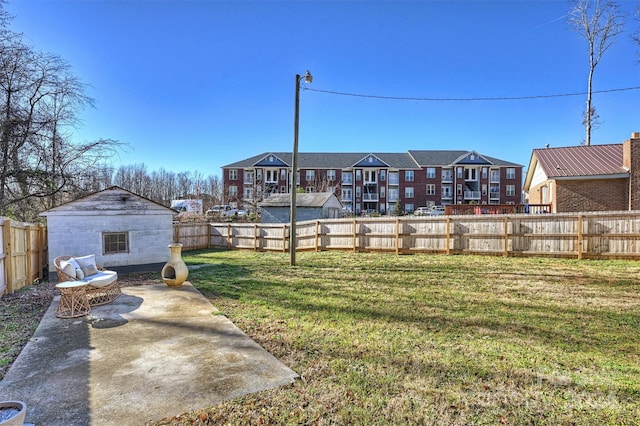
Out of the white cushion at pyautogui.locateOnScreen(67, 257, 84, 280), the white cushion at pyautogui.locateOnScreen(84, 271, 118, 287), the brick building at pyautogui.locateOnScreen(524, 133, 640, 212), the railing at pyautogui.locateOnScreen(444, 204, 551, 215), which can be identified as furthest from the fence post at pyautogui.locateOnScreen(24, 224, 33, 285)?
the brick building at pyautogui.locateOnScreen(524, 133, 640, 212)

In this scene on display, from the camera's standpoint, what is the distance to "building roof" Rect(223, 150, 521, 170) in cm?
4559

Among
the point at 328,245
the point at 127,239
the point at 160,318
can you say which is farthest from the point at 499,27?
the point at 127,239

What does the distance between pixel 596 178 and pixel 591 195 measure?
0.86 meters

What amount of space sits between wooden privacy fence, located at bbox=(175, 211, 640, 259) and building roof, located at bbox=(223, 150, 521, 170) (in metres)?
30.3

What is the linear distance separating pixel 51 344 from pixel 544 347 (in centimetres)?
664

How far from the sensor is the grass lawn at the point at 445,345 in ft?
9.24

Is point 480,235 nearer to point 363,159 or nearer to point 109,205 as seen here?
point 109,205

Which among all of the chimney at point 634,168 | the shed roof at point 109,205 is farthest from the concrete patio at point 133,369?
the chimney at point 634,168

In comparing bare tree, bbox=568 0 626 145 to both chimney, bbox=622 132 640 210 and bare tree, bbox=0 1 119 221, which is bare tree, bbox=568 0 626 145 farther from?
bare tree, bbox=0 1 119 221

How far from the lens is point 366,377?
3.43 meters

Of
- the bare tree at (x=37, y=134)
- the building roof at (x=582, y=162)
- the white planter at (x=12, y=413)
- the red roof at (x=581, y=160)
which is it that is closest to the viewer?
the white planter at (x=12, y=413)

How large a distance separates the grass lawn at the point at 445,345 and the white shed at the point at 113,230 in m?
4.38

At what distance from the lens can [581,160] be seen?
16906mm

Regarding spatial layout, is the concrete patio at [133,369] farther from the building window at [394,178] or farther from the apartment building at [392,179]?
the building window at [394,178]
